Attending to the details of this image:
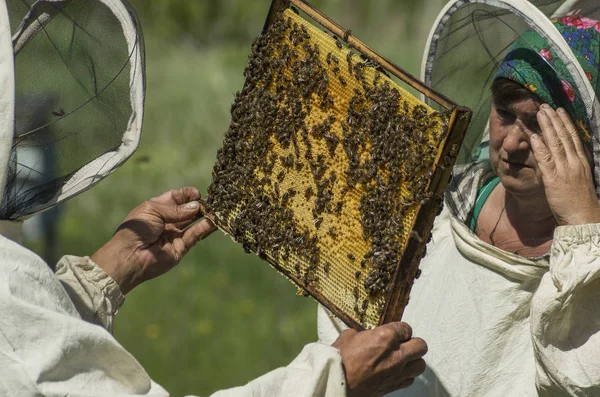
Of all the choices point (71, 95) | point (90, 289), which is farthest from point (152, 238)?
point (71, 95)

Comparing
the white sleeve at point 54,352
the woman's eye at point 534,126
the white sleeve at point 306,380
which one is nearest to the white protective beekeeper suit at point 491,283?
the woman's eye at point 534,126

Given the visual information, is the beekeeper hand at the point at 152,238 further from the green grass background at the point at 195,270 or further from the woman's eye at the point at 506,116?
the green grass background at the point at 195,270

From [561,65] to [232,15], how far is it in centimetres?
929

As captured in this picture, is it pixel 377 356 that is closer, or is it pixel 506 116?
pixel 377 356

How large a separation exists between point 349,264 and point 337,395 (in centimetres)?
44

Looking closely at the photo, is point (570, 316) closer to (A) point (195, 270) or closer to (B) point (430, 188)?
(B) point (430, 188)

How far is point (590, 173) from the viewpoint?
2.67 meters

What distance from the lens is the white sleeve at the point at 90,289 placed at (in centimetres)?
288

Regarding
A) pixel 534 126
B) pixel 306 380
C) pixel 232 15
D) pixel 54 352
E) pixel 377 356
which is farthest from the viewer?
pixel 232 15

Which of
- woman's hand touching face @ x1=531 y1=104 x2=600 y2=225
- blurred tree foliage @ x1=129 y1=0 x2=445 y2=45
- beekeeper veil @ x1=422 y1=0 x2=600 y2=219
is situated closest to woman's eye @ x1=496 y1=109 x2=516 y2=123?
beekeeper veil @ x1=422 y1=0 x2=600 y2=219

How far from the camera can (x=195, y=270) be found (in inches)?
264

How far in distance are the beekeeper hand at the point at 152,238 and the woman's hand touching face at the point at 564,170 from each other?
1375mm

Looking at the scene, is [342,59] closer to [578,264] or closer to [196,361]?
[578,264]

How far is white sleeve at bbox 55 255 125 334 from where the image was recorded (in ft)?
9.44
